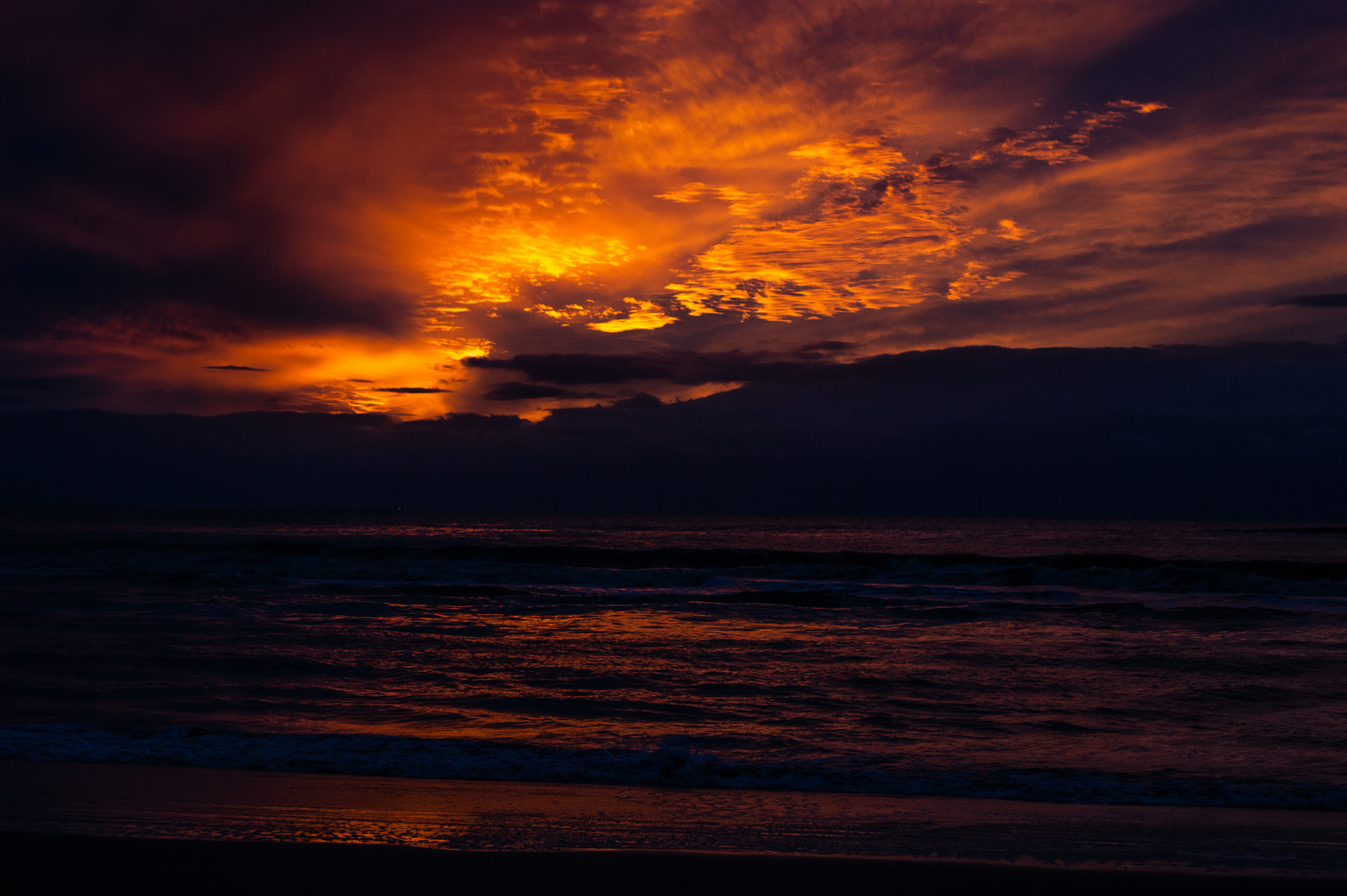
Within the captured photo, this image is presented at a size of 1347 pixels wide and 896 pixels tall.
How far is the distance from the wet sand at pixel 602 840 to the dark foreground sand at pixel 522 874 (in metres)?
0.02

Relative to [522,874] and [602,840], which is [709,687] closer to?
[602,840]

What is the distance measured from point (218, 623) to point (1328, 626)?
85.6ft

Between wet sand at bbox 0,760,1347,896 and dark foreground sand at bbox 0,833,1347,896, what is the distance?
15 millimetres

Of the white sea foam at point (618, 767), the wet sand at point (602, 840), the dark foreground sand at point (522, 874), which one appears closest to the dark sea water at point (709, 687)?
the white sea foam at point (618, 767)

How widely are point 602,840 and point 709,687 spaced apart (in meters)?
6.06

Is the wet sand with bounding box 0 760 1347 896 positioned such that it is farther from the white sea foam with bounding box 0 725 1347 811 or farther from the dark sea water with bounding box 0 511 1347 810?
the dark sea water with bounding box 0 511 1347 810

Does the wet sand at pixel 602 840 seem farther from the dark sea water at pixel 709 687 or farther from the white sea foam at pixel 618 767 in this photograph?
the dark sea water at pixel 709 687

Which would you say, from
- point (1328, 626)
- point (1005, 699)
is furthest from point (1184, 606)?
point (1005, 699)

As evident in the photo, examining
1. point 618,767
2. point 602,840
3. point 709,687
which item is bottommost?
point 709,687

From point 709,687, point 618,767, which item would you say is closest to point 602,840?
point 618,767

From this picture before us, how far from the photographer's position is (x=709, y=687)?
40.2ft

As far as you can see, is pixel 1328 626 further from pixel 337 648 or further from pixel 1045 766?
pixel 337 648

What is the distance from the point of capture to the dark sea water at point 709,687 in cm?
848

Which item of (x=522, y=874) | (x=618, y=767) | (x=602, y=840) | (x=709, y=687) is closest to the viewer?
(x=522, y=874)
